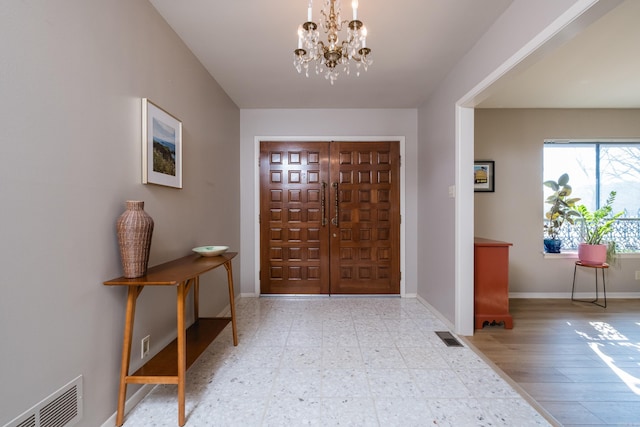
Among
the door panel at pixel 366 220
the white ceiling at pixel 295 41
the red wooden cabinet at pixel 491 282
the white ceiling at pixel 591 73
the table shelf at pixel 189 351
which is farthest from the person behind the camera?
the door panel at pixel 366 220

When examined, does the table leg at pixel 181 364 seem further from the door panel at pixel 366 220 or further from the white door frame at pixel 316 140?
the door panel at pixel 366 220

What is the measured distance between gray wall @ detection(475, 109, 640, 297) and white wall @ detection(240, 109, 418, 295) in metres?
0.94

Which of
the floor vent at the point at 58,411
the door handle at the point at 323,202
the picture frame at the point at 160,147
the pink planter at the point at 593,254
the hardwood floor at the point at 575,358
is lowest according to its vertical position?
the hardwood floor at the point at 575,358

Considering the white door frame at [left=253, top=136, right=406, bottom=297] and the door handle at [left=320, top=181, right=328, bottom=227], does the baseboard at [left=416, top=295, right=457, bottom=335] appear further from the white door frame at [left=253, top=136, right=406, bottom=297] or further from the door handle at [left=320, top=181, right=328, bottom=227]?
the door handle at [left=320, top=181, right=328, bottom=227]

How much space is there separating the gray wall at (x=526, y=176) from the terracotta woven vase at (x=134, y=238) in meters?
3.80

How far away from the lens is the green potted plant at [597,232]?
3256 mm

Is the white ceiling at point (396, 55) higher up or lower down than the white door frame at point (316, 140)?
higher up

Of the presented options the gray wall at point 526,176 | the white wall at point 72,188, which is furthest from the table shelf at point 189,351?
the gray wall at point 526,176

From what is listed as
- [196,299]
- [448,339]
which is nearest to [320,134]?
[196,299]

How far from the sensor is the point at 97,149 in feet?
4.34

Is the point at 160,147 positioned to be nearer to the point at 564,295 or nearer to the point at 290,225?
the point at 290,225

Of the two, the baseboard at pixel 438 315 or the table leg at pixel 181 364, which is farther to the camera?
the baseboard at pixel 438 315

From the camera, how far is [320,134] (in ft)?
11.8

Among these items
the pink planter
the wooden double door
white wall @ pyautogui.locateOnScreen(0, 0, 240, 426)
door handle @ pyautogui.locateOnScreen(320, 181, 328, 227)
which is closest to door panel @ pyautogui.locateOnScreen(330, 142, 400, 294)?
the wooden double door
